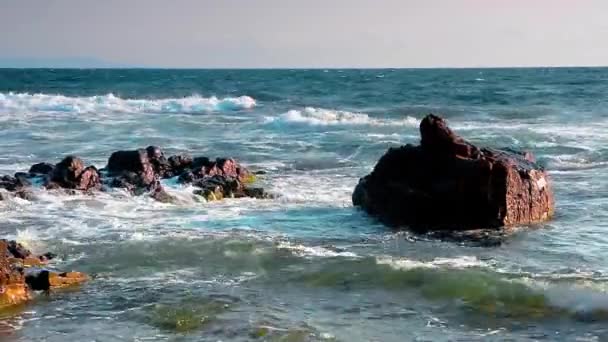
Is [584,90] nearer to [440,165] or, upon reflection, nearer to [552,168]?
[552,168]

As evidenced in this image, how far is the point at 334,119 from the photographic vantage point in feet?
141

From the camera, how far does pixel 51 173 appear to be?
66.2 ft

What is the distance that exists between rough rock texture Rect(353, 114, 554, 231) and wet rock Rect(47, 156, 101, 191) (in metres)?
6.71

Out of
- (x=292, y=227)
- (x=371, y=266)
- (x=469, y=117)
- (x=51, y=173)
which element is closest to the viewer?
(x=371, y=266)

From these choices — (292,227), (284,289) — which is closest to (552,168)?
(292,227)

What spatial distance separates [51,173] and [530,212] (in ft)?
36.6

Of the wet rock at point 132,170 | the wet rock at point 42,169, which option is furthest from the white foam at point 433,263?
the wet rock at point 42,169

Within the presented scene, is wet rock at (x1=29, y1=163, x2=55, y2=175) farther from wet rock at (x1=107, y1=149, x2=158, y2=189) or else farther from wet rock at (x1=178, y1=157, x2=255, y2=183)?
wet rock at (x1=178, y1=157, x2=255, y2=183)

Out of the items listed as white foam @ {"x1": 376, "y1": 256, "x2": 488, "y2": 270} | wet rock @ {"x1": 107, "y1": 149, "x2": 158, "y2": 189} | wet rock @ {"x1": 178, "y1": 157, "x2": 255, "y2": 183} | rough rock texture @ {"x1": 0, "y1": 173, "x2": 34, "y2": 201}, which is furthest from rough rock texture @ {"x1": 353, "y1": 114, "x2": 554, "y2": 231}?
rough rock texture @ {"x1": 0, "y1": 173, "x2": 34, "y2": 201}

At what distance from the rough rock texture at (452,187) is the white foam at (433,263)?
2.26 meters

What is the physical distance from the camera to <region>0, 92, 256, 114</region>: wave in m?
51.3

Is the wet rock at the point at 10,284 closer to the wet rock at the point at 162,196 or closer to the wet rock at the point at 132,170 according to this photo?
the wet rock at the point at 162,196

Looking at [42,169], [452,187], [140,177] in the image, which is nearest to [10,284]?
[452,187]

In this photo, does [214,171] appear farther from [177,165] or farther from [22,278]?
[22,278]
